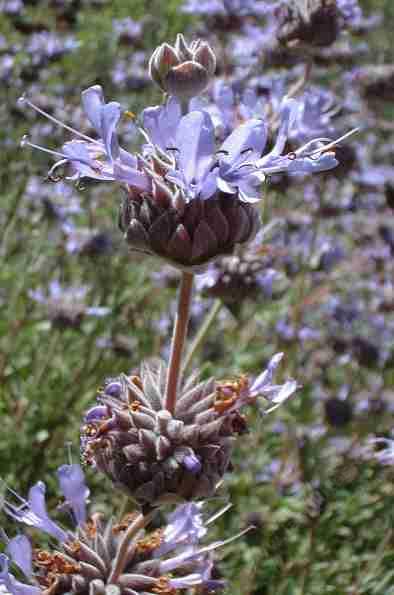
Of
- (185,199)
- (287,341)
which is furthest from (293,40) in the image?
(185,199)

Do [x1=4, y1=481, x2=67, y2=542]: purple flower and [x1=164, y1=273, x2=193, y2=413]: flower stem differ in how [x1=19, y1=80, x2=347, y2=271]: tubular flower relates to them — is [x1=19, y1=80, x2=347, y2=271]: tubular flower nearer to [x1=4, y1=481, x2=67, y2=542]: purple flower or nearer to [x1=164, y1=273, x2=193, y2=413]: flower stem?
[x1=164, y1=273, x2=193, y2=413]: flower stem

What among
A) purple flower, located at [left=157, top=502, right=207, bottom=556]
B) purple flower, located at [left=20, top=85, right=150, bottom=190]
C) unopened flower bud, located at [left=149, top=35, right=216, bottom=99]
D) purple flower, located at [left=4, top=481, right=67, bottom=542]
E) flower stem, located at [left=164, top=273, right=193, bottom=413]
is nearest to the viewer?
purple flower, located at [left=20, top=85, right=150, bottom=190]

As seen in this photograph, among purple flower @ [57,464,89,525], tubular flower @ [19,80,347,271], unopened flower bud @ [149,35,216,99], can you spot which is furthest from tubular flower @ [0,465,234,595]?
unopened flower bud @ [149,35,216,99]

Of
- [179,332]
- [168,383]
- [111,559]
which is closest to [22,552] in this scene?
[111,559]

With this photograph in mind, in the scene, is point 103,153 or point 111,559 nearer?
point 103,153

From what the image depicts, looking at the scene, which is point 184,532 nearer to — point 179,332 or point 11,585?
point 11,585

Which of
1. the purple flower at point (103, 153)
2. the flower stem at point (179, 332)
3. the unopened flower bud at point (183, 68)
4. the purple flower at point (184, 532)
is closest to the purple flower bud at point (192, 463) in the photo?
the flower stem at point (179, 332)

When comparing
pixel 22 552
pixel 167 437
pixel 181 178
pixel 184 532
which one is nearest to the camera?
pixel 181 178
